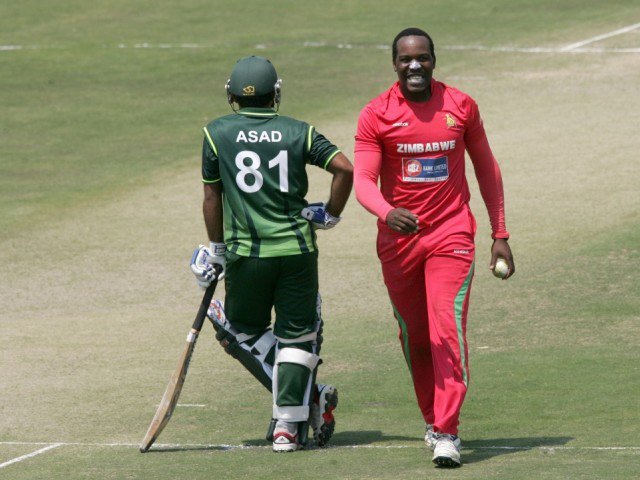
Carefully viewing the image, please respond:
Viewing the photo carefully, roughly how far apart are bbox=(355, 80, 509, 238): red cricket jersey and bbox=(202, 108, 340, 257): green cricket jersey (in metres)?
0.25

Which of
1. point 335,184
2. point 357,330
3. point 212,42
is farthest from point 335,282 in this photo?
point 212,42

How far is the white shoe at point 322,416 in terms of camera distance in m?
7.95

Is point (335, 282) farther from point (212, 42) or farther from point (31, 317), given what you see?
point (212, 42)

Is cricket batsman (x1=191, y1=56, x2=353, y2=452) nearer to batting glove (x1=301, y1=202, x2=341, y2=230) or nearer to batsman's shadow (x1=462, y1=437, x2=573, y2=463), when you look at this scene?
batting glove (x1=301, y1=202, x2=341, y2=230)

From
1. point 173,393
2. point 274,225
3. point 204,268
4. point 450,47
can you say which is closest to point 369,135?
point 274,225

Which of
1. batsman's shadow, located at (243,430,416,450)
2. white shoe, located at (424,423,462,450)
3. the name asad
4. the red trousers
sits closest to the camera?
white shoe, located at (424,423,462,450)

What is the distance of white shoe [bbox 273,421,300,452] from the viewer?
7758 mm

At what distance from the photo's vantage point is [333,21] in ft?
83.4

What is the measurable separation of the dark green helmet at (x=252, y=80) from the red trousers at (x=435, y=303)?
102 cm

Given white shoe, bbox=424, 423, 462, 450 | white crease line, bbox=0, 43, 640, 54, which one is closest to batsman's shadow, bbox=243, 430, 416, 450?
white shoe, bbox=424, 423, 462, 450

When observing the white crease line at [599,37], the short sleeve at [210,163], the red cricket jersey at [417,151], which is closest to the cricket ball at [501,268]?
the red cricket jersey at [417,151]

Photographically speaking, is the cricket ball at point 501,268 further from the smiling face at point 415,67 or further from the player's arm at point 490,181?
the smiling face at point 415,67

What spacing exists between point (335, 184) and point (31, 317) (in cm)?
487

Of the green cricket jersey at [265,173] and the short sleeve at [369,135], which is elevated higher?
the short sleeve at [369,135]
